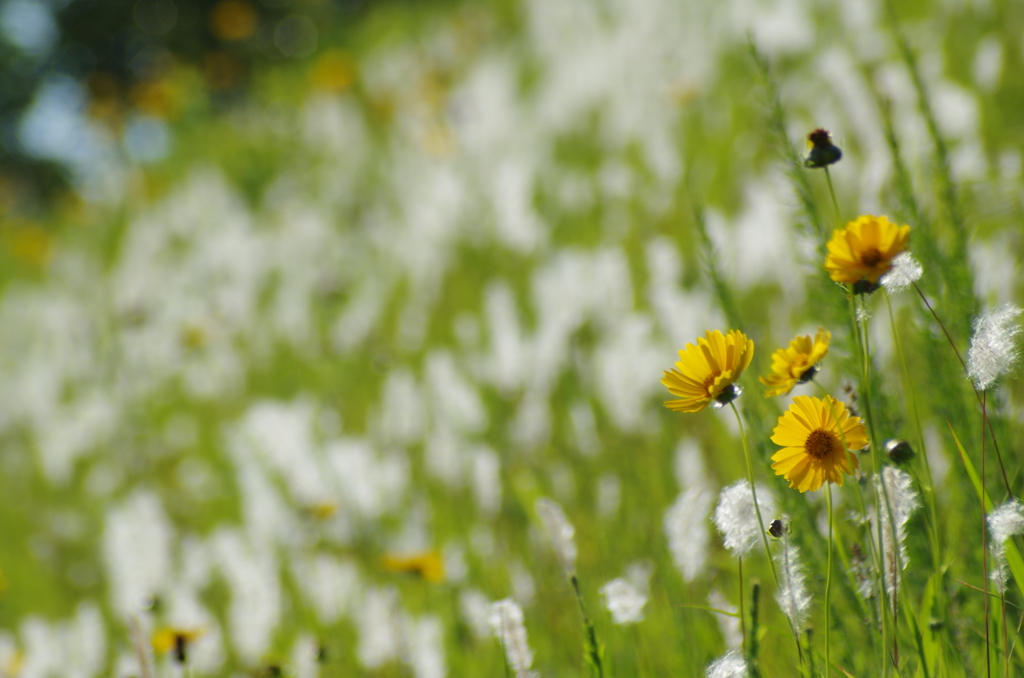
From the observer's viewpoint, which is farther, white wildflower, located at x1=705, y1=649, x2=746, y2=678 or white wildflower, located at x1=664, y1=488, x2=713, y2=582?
white wildflower, located at x1=664, y1=488, x2=713, y2=582

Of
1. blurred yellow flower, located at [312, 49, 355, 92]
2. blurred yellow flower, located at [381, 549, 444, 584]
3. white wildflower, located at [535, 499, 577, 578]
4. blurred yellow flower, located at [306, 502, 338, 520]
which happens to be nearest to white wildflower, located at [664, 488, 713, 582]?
white wildflower, located at [535, 499, 577, 578]

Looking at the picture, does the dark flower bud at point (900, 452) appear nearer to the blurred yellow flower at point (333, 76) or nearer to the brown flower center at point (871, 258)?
the brown flower center at point (871, 258)

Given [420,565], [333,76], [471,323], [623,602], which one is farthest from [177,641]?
[333,76]

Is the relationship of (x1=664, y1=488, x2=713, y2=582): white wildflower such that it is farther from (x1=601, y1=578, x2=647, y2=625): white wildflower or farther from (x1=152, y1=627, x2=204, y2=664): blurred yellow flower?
(x1=152, y1=627, x2=204, y2=664): blurred yellow flower

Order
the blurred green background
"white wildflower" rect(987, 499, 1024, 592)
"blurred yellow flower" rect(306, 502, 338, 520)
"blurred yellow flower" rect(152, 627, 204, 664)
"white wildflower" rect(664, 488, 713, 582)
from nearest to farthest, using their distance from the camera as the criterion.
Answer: "white wildflower" rect(987, 499, 1024, 592) < "white wildflower" rect(664, 488, 713, 582) < "blurred yellow flower" rect(152, 627, 204, 664) < the blurred green background < "blurred yellow flower" rect(306, 502, 338, 520)

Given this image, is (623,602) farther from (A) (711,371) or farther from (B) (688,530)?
(A) (711,371)

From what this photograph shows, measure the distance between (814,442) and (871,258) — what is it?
138 mm

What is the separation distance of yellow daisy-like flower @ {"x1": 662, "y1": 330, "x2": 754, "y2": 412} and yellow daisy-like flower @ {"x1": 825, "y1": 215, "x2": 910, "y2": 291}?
9 centimetres

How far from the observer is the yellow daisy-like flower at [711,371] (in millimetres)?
585

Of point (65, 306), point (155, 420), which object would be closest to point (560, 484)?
point (155, 420)

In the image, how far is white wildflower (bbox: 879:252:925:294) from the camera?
55cm

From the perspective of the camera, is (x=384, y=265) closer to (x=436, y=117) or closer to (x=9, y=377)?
(x=436, y=117)

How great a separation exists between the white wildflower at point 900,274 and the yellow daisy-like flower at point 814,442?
90mm

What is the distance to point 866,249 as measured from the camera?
1.75 feet
